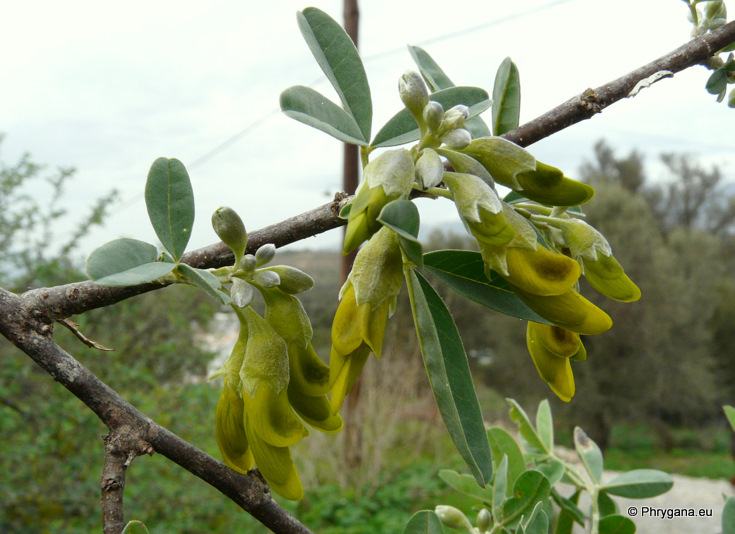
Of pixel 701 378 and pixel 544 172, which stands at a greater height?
pixel 544 172

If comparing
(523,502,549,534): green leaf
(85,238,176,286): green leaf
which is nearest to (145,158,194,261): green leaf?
(85,238,176,286): green leaf

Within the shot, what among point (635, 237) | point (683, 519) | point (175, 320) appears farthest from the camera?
point (635, 237)

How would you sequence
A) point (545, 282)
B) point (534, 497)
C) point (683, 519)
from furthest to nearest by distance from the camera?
point (683, 519) < point (534, 497) < point (545, 282)

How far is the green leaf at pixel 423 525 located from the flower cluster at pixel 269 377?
92 mm

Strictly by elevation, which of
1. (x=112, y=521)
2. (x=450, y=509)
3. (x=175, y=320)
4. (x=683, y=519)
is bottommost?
(x=683, y=519)

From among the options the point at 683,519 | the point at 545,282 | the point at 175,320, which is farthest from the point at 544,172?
the point at 683,519

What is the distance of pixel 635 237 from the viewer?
828cm

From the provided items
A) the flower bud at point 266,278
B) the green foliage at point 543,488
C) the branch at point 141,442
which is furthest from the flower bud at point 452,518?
the flower bud at point 266,278

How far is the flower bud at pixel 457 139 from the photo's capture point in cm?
33

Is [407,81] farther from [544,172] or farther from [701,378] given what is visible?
[701,378]

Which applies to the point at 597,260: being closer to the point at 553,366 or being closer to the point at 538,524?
the point at 553,366

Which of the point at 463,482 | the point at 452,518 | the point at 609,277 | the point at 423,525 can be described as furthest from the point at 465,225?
the point at 463,482

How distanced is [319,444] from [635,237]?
5.81 metres

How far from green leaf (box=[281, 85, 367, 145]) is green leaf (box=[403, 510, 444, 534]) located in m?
0.27
